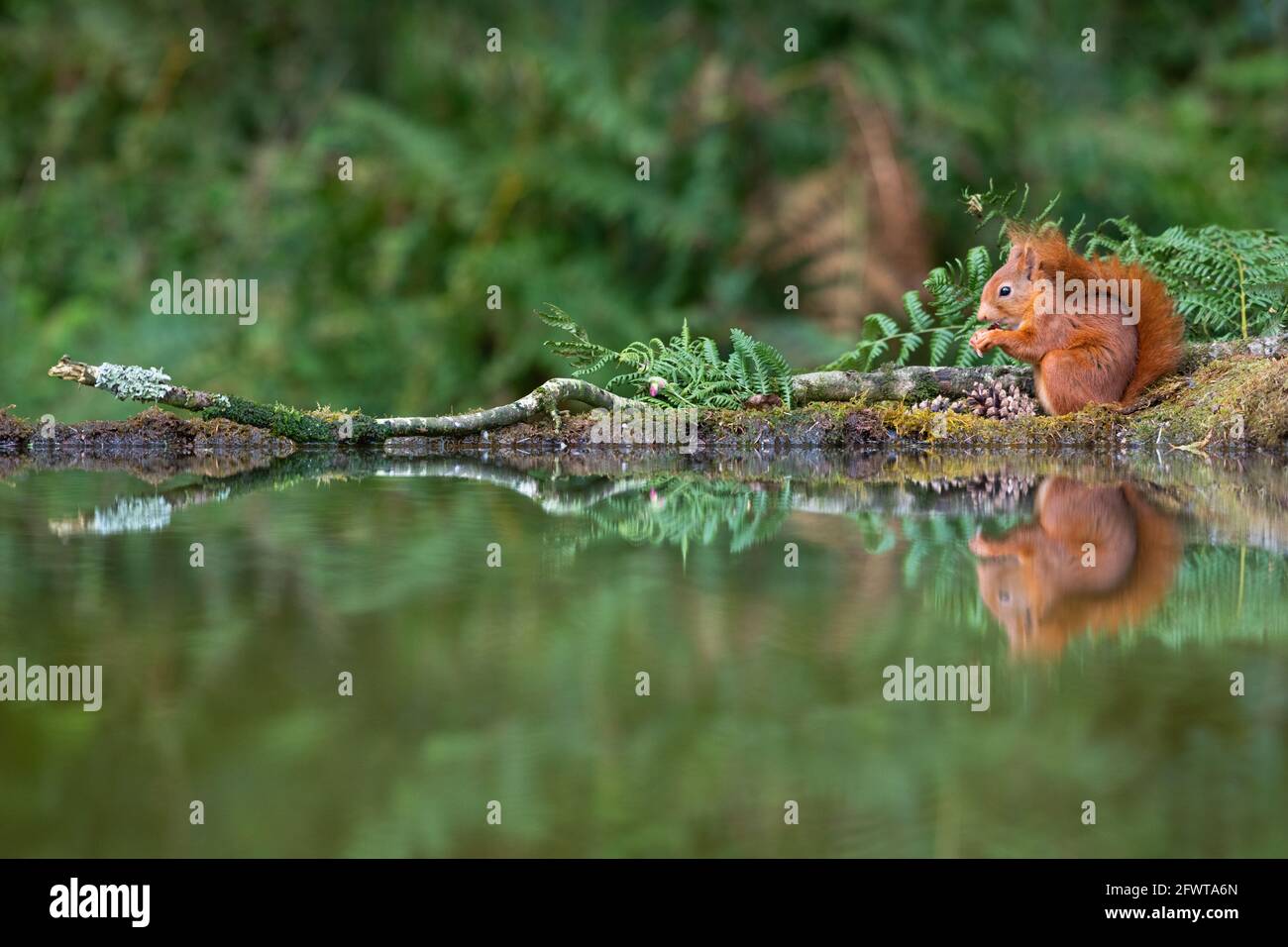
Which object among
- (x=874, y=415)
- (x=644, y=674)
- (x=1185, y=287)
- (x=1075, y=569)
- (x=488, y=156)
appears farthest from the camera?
(x=488, y=156)

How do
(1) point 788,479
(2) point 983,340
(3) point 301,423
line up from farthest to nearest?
1. (3) point 301,423
2. (2) point 983,340
3. (1) point 788,479

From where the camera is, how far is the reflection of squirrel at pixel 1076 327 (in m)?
3.23

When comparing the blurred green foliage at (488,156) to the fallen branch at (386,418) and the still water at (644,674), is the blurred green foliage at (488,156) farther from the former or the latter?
the still water at (644,674)

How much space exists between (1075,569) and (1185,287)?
2.18m

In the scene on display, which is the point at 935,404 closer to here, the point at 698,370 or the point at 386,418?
the point at 698,370

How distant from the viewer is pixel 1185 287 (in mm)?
3664

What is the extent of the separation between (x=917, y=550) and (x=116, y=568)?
1.14 m

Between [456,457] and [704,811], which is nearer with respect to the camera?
[704,811]

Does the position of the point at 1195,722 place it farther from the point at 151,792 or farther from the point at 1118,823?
the point at 151,792

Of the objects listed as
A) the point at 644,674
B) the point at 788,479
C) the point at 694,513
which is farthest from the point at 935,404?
the point at 644,674

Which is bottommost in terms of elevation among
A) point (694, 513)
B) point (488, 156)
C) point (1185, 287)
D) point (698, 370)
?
point (694, 513)

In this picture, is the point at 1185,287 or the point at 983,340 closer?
the point at 983,340

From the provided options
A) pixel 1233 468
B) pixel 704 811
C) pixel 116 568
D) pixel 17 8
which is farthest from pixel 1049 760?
pixel 17 8

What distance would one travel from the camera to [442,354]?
17.6 feet
